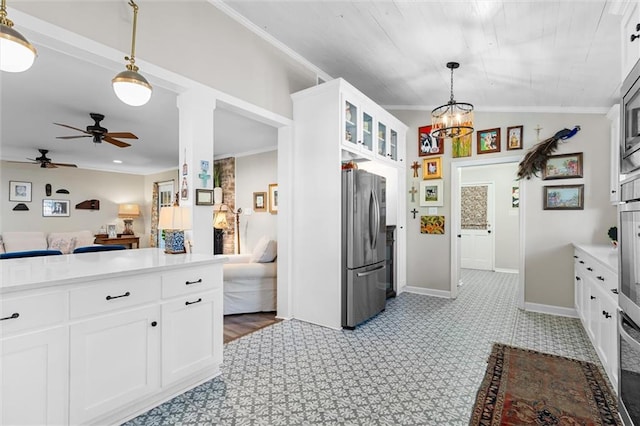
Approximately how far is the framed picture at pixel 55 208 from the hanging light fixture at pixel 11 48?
720 centimetres

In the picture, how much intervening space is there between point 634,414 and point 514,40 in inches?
103

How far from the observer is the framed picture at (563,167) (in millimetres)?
3795

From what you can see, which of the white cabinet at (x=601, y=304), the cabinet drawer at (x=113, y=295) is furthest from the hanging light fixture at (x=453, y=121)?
the cabinet drawer at (x=113, y=295)

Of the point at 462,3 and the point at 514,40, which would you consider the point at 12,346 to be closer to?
the point at 462,3

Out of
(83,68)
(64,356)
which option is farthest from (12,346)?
(83,68)

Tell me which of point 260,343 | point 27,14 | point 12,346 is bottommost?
point 260,343

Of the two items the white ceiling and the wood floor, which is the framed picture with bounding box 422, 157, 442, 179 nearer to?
the white ceiling

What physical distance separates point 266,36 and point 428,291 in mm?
4042

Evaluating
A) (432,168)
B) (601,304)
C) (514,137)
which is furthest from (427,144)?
(601,304)

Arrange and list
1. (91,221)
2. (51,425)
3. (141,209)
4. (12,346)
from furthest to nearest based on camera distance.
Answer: (141,209)
(91,221)
(51,425)
(12,346)

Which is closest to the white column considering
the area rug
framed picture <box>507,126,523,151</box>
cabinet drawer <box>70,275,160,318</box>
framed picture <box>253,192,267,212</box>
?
cabinet drawer <box>70,275,160,318</box>

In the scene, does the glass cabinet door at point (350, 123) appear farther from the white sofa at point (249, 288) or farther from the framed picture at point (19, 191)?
the framed picture at point (19, 191)

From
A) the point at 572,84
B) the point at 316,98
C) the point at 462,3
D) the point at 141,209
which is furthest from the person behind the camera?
the point at 141,209

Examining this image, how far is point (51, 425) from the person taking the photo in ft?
5.01
